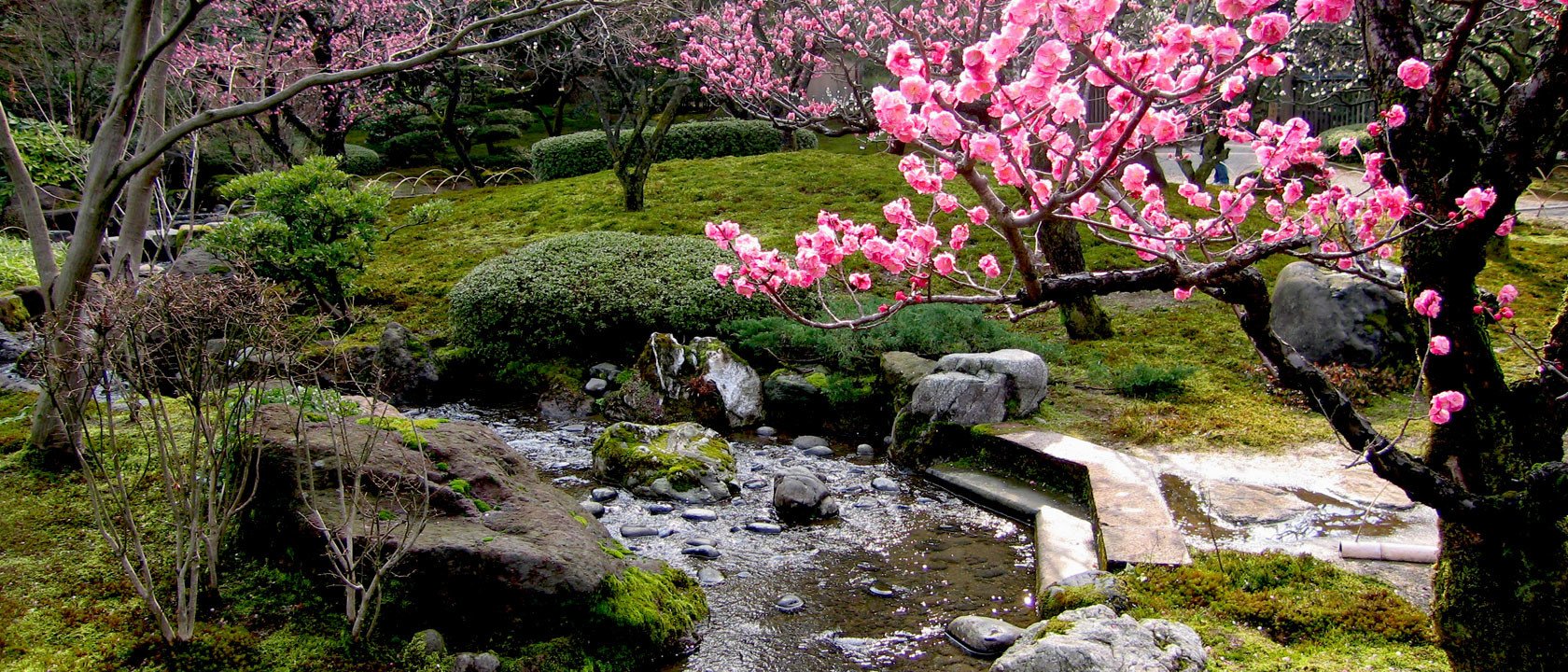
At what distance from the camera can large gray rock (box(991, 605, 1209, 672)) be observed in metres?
3.39

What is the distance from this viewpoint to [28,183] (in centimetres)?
481

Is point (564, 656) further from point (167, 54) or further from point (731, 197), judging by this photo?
point (731, 197)

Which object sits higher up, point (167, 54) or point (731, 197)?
point (167, 54)

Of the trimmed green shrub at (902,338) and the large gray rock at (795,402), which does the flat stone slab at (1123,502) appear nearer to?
the trimmed green shrub at (902,338)

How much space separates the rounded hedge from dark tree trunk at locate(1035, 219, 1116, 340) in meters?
2.74

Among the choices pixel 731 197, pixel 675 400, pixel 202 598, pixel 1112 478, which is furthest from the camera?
pixel 731 197

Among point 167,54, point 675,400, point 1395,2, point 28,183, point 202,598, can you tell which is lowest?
point 675,400

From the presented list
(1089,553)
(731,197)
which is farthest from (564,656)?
(731,197)

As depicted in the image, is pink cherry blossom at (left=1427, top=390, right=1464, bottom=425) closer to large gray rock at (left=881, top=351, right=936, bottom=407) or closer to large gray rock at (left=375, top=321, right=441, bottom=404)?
large gray rock at (left=881, top=351, right=936, bottom=407)

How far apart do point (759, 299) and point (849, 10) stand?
334 cm

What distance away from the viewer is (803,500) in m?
5.84

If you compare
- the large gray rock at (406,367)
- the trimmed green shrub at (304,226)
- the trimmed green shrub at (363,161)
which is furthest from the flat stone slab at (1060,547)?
the trimmed green shrub at (363,161)

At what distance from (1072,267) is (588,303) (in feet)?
14.9

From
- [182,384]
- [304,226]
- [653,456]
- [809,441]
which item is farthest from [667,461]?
[304,226]
